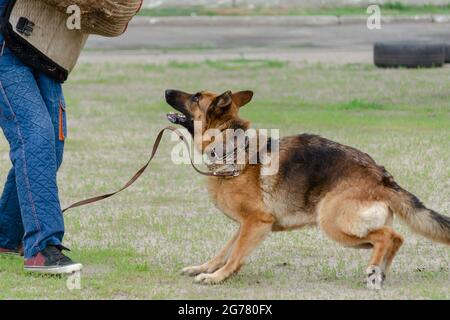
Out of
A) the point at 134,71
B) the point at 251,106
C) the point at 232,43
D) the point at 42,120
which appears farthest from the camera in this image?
the point at 232,43

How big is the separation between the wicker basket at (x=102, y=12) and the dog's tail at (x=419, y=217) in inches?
71.3

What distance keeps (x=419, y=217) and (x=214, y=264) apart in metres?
1.27

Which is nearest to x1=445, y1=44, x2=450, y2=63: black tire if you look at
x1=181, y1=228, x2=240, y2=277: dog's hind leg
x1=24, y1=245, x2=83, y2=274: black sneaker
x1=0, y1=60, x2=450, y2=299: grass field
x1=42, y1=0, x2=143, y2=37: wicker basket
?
x1=0, y1=60, x2=450, y2=299: grass field

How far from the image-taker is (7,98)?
653 centimetres

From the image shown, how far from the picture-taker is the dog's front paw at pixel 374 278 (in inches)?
250

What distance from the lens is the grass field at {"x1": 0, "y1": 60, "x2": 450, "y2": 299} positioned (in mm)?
6539

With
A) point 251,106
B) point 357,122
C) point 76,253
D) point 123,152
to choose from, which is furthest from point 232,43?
point 76,253

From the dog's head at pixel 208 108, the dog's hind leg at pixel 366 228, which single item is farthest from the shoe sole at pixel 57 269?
the dog's hind leg at pixel 366 228

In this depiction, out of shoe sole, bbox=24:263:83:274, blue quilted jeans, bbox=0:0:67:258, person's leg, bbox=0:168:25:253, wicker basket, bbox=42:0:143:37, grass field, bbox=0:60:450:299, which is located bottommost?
grass field, bbox=0:60:450:299

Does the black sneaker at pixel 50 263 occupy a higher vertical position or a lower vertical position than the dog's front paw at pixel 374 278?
higher

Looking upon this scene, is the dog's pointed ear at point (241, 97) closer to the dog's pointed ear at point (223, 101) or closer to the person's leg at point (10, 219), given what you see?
the dog's pointed ear at point (223, 101)

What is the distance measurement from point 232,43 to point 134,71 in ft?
13.4

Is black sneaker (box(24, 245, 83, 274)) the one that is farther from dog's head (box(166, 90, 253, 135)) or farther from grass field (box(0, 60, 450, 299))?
dog's head (box(166, 90, 253, 135))
